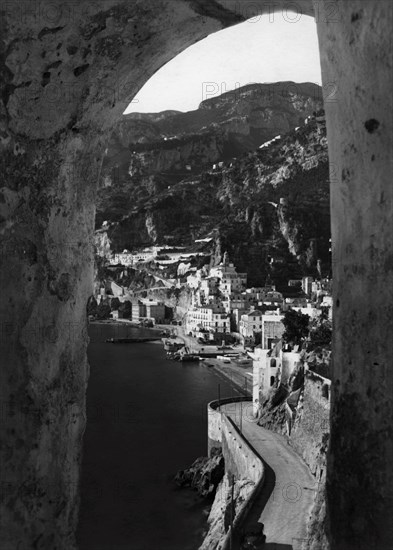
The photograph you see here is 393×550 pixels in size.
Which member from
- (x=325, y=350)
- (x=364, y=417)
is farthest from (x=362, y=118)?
(x=325, y=350)

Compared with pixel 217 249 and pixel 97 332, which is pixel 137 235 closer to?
pixel 217 249

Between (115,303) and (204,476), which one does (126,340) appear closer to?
(115,303)

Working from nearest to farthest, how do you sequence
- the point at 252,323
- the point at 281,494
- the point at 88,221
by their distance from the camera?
the point at 88,221 → the point at 281,494 → the point at 252,323

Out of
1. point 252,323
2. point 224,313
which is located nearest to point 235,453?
point 252,323

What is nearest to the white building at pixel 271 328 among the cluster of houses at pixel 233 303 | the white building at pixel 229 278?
the cluster of houses at pixel 233 303

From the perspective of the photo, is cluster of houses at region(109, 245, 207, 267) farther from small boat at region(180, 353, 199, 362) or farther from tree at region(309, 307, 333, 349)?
tree at region(309, 307, 333, 349)
